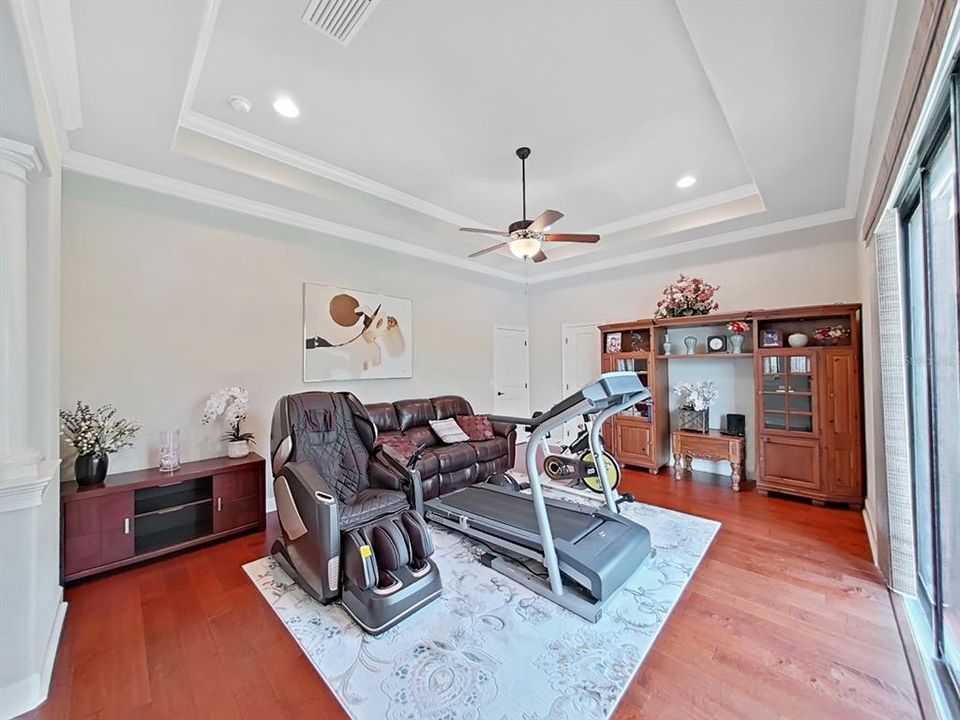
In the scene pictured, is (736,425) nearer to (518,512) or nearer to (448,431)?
(518,512)

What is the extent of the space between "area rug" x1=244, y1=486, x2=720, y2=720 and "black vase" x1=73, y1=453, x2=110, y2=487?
49.7 inches

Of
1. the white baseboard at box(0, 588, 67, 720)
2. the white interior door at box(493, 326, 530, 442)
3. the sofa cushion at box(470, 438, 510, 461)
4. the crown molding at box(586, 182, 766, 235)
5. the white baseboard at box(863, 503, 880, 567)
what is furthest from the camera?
the white interior door at box(493, 326, 530, 442)

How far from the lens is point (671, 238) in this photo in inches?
186

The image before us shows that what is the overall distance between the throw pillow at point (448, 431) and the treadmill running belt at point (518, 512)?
0.88 metres

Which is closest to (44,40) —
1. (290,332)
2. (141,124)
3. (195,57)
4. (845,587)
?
(195,57)

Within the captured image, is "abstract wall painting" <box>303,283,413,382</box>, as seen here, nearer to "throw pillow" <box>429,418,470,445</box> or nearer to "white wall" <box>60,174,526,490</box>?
"white wall" <box>60,174,526,490</box>

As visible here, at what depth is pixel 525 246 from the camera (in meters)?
3.44

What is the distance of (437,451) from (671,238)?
12.5ft

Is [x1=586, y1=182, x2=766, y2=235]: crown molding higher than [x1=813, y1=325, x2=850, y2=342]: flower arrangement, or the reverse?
[x1=586, y1=182, x2=766, y2=235]: crown molding

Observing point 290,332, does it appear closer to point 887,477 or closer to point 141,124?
point 141,124

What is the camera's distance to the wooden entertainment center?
3.72 m

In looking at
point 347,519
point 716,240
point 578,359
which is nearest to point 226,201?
point 347,519

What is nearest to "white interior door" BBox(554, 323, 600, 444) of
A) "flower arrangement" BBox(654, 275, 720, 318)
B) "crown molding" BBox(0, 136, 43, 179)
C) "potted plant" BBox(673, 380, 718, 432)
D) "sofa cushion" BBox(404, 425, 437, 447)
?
"flower arrangement" BBox(654, 275, 720, 318)

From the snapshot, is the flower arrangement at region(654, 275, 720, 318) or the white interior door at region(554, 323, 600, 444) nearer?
the flower arrangement at region(654, 275, 720, 318)
